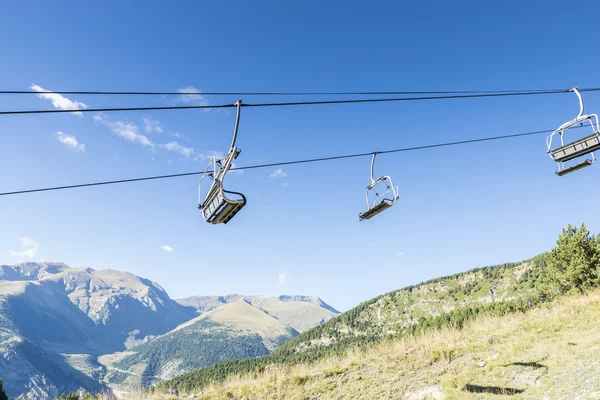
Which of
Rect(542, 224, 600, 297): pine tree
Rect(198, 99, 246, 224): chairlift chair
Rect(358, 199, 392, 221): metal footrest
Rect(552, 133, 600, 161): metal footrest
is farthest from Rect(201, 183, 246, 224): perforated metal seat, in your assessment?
Rect(542, 224, 600, 297): pine tree

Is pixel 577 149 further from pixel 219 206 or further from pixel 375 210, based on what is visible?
pixel 219 206

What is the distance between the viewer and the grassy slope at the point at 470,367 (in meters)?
10.9

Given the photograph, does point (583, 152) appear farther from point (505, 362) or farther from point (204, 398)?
point (204, 398)

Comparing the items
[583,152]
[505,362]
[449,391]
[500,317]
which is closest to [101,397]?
[449,391]

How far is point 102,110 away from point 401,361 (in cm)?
1468

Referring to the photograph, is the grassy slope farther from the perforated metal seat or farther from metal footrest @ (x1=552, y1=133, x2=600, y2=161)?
the perforated metal seat

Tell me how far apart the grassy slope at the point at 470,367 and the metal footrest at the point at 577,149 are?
6.78m

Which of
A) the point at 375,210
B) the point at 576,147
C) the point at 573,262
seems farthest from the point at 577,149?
the point at 573,262

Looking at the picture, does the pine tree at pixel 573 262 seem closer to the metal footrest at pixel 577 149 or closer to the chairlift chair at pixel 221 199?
the metal footrest at pixel 577 149

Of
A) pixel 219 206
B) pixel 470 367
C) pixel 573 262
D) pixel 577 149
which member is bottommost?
pixel 470 367

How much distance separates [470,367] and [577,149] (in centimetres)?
889

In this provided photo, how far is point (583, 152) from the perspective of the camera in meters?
12.5

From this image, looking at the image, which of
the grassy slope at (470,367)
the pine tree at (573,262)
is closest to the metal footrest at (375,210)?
the grassy slope at (470,367)

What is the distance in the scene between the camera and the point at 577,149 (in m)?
12.6
